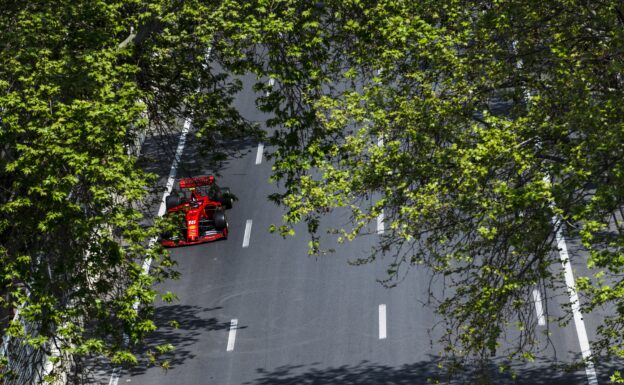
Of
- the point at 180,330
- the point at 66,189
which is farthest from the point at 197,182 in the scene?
the point at 66,189

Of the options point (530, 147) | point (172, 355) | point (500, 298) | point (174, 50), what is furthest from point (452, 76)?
point (172, 355)

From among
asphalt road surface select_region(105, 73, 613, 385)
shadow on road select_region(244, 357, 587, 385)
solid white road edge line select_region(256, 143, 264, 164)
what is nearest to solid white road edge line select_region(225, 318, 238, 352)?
asphalt road surface select_region(105, 73, 613, 385)

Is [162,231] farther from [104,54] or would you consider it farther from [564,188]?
[564,188]

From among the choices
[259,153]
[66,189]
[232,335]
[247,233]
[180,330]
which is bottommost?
[66,189]

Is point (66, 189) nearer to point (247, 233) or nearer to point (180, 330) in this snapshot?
point (180, 330)

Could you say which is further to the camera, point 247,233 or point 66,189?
point 247,233

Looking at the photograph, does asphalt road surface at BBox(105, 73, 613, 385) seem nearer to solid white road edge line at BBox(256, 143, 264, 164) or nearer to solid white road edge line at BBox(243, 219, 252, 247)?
solid white road edge line at BBox(243, 219, 252, 247)

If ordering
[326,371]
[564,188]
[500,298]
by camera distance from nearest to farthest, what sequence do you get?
[564,188]
[500,298]
[326,371]

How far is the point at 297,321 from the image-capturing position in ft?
86.5

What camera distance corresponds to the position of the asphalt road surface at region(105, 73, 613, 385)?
23.9 m

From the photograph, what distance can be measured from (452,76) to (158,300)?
12195mm

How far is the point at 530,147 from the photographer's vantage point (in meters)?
15.7

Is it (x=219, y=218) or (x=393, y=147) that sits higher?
(x=219, y=218)

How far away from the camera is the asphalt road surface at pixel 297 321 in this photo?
23.9 m
